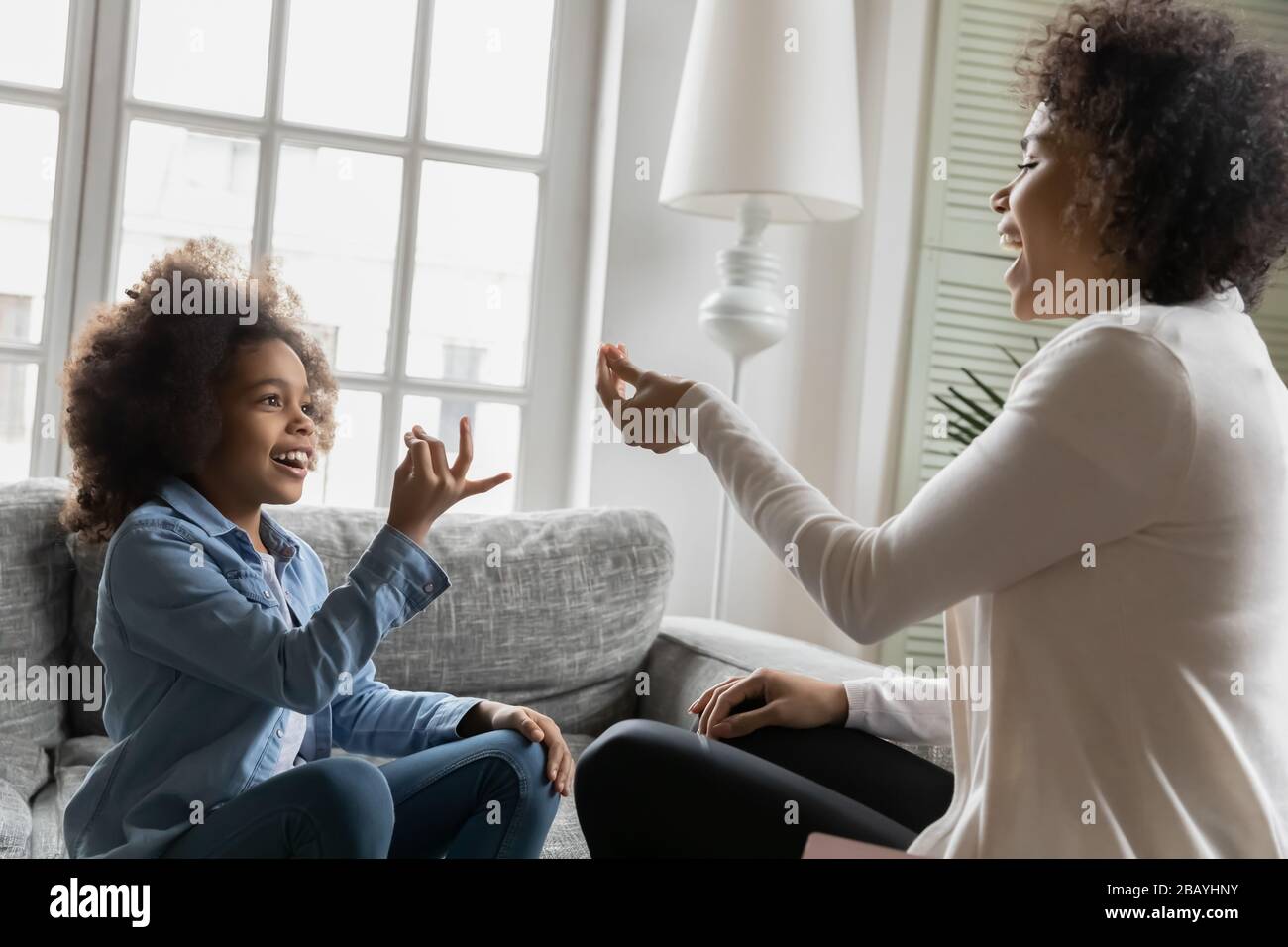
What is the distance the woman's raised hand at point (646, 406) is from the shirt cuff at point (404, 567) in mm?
225

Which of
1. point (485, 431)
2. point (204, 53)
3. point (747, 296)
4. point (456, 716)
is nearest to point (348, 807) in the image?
point (456, 716)

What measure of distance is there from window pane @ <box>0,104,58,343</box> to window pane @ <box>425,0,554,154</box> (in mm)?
702

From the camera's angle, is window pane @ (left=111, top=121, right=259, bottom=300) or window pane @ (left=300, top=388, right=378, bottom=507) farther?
window pane @ (left=300, top=388, right=378, bottom=507)

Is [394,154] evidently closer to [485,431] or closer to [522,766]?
[485,431]

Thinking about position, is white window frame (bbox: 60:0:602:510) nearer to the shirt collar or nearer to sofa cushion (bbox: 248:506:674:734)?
sofa cushion (bbox: 248:506:674:734)

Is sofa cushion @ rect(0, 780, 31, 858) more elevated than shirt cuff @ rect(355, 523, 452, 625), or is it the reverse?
shirt cuff @ rect(355, 523, 452, 625)

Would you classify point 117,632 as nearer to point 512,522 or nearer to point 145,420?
point 145,420

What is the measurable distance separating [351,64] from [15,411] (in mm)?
908

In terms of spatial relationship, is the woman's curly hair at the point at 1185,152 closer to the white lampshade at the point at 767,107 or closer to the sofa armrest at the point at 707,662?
the sofa armrest at the point at 707,662

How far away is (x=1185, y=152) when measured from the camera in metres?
1.01

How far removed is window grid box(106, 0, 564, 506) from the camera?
93.4 inches

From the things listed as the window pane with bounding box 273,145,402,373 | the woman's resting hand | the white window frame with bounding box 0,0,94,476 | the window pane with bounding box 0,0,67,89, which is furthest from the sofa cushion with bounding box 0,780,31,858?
the window pane with bounding box 0,0,67,89

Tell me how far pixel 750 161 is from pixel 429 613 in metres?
0.92
